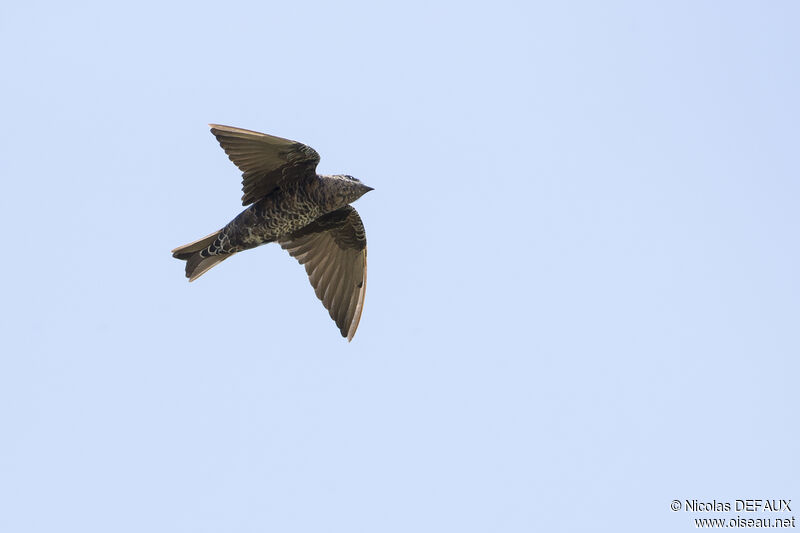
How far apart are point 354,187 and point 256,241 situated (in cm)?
156

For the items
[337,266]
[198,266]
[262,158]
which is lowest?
[198,266]

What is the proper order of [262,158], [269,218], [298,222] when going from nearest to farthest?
[262,158] → [269,218] → [298,222]

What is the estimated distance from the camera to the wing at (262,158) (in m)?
12.3

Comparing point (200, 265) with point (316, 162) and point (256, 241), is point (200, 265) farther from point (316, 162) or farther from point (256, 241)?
point (316, 162)

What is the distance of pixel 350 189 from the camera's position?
41.8ft

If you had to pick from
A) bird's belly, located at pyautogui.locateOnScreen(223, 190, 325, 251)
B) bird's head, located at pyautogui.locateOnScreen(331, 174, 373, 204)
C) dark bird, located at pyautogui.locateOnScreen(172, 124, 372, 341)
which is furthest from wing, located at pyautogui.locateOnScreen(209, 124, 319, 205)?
bird's head, located at pyautogui.locateOnScreen(331, 174, 373, 204)

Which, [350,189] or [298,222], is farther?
[298,222]

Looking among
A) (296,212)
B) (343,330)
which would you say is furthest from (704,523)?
(296,212)

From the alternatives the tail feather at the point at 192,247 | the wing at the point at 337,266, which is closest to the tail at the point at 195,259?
the tail feather at the point at 192,247

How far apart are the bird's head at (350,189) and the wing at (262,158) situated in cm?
39

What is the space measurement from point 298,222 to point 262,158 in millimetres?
1032

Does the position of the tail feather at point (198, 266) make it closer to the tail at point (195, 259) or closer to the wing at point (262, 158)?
the tail at point (195, 259)

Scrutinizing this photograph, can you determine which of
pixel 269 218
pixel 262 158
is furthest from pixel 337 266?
pixel 262 158

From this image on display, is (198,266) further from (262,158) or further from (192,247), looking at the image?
(262,158)
